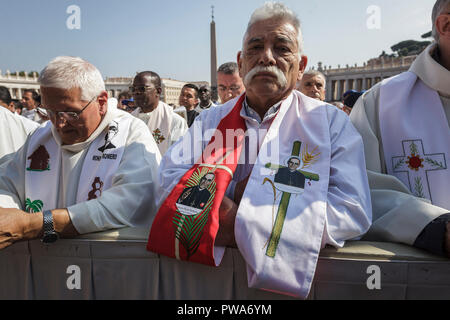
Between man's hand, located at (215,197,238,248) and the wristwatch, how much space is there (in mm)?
867

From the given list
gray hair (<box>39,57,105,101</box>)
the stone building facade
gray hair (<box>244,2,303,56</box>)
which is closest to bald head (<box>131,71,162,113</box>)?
gray hair (<box>39,57,105,101</box>)

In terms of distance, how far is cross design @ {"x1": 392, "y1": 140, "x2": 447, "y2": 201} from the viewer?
1.90 metres

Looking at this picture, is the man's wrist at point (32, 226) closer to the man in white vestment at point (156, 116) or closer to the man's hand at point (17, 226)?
the man's hand at point (17, 226)

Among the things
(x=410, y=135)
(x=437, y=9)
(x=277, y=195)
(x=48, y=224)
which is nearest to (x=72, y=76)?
(x=48, y=224)

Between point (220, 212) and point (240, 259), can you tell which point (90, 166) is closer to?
point (220, 212)

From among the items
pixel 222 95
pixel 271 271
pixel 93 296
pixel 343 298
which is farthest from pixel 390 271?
pixel 222 95

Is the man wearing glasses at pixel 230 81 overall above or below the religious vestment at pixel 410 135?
above

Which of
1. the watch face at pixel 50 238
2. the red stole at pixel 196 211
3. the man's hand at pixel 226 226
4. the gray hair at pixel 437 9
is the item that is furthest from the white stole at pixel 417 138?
the watch face at pixel 50 238

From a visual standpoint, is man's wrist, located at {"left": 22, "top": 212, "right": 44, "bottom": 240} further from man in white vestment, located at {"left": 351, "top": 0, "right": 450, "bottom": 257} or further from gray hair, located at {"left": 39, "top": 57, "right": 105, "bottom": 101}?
man in white vestment, located at {"left": 351, "top": 0, "right": 450, "bottom": 257}

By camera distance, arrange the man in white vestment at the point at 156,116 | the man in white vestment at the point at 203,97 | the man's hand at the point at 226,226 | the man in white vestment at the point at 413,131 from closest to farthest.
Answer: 1. the man's hand at the point at 226,226
2. the man in white vestment at the point at 413,131
3. the man in white vestment at the point at 156,116
4. the man in white vestment at the point at 203,97

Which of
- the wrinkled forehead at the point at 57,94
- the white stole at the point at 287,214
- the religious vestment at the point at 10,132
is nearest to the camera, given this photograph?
the white stole at the point at 287,214

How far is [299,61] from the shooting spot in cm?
207

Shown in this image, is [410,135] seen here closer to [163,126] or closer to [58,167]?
[58,167]

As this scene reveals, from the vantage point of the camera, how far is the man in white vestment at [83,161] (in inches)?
75.3
